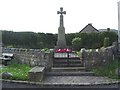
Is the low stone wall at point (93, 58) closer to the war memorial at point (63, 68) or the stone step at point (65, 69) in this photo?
the war memorial at point (63, 68)

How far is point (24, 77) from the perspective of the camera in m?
11.1

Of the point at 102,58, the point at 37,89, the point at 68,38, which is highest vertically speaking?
the point at 68,38

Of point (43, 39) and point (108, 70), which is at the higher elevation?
point (43, 39)

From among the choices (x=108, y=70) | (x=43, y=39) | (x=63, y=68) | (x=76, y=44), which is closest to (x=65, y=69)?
(x=63, y=68)

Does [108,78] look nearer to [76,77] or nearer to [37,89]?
[76,77]

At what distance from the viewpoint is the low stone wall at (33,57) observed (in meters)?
13.5

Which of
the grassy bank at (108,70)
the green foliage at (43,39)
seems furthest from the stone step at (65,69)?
the green foliage at (43,39)

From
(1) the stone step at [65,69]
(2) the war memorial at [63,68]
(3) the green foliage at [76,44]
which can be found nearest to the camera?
(2) the war memorial at [63,68]

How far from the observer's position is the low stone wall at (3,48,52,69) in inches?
530

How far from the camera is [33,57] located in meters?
14.3

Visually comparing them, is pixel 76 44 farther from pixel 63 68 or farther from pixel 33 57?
pixel 63 68

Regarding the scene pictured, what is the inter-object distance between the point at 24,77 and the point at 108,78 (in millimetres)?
3752

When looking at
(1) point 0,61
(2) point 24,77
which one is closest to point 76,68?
(2) point 24,77

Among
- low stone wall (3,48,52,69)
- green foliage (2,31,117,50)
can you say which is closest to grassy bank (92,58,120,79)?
low stone wall (3,48,52,69)
